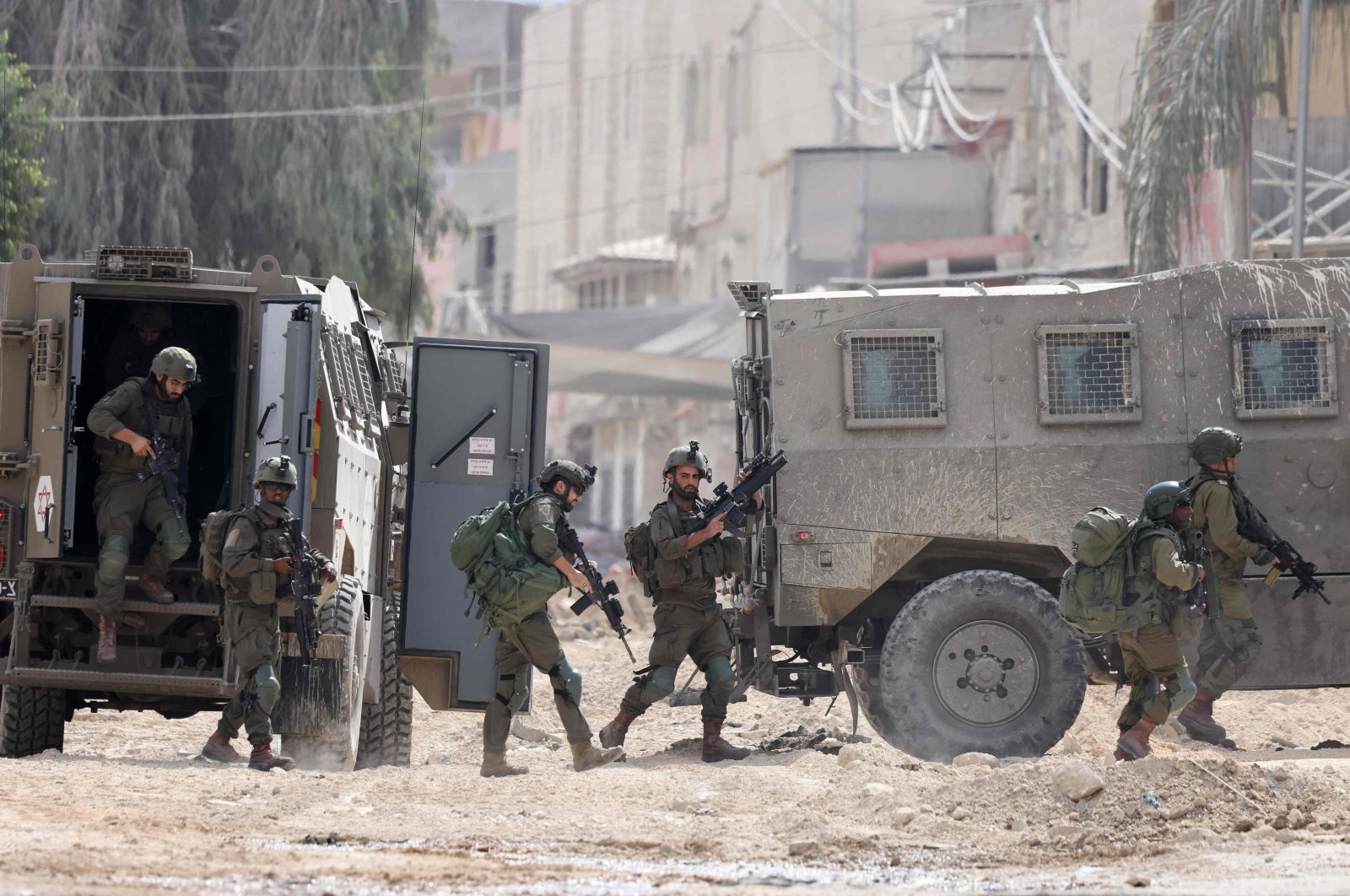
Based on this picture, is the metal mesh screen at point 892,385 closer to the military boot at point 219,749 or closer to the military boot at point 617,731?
the military boot at point 617,731

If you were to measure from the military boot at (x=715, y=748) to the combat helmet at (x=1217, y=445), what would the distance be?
106 inches

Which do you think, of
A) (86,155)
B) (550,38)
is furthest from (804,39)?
(86,155)

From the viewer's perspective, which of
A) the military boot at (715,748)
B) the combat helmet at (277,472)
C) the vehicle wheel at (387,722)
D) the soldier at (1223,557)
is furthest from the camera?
the vehicle wheel at (387,722)

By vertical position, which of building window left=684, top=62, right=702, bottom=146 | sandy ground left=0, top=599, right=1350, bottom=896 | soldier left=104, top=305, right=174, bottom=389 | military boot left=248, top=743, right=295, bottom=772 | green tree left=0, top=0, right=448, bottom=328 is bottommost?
sandy ground left=0, top=599, right=1350, bottom=896

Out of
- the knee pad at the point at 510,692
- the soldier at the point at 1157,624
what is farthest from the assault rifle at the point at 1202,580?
the knee pad at the point at 510,692

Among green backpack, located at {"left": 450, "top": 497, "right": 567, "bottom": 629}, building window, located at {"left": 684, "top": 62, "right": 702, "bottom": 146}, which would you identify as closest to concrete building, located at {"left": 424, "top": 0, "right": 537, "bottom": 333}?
building window, located at {"left": 684, "top": 62, "right": 702, "bottom": 146}

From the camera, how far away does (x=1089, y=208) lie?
30.0m

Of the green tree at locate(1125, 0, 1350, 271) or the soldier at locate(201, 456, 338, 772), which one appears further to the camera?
the green tree at locate(1125, 0, 1350, 271)

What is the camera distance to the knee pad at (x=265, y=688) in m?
10.2

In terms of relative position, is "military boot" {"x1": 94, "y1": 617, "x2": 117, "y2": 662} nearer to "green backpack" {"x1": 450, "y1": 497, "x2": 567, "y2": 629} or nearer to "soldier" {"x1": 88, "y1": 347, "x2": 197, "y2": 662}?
"soldier" {"x1": 88, "y1": 347, "x2": 197, "y2": 662}

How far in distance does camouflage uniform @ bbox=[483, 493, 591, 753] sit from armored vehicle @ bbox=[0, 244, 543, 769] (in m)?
0.73

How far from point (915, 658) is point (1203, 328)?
2240mm

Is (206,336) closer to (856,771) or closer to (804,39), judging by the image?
(856,771)

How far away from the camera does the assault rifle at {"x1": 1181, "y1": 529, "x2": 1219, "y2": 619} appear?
10430 millimetres
